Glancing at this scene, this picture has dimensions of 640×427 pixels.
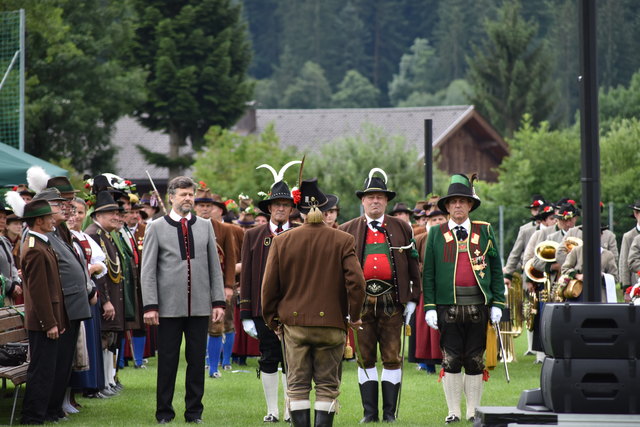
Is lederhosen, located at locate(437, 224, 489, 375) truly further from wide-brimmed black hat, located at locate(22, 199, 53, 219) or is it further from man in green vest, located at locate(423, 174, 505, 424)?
wide-brimmed black hat, located at locate(22, 199, 53, 219)

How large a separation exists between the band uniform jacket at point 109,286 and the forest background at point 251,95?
49.5 ft

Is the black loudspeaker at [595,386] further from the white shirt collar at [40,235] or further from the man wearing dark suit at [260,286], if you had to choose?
the white shirt collar at [40,235]

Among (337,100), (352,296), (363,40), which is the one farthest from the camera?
(363,40)

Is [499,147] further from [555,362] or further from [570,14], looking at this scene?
[555,362]

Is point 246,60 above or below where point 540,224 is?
above

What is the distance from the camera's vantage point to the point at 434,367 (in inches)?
577

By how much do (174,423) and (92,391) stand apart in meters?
1.95

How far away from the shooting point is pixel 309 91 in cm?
9419

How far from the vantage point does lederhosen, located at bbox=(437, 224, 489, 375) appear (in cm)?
1005

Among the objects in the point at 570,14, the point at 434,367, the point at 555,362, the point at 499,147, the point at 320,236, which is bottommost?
the point at 434,367

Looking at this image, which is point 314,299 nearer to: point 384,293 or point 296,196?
point 296,196

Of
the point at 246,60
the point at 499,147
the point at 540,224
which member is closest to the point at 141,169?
the point at 246,60

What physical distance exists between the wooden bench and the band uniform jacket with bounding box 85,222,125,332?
Answer: 0.91 metres

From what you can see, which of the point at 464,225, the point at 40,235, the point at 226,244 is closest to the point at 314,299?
the point at 464,225
